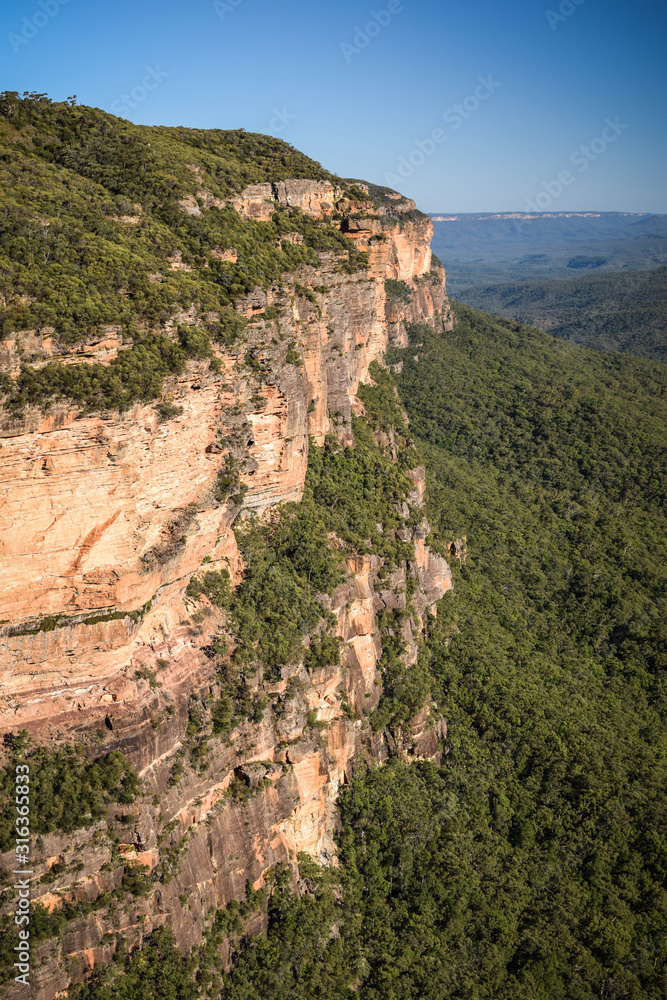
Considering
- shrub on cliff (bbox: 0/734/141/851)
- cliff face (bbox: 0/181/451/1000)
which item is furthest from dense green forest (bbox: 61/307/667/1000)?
shrub on cliff (bbox: 0/734/141/851)

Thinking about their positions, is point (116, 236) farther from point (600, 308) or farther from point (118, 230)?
point (600, 308)

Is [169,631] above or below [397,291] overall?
below

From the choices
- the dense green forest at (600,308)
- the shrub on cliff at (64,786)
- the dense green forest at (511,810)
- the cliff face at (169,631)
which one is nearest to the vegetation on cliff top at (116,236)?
the cliff face at (169,631)

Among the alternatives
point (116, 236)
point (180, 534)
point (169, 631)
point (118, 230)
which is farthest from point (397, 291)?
point (169, 631)

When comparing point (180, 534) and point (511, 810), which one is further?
point (511, 810)

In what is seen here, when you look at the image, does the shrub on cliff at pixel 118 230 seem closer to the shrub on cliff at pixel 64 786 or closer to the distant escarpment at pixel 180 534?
the distant escarpment at pixel 180 534

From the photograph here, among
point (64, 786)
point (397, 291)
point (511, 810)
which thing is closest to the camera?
point (64, 786)
